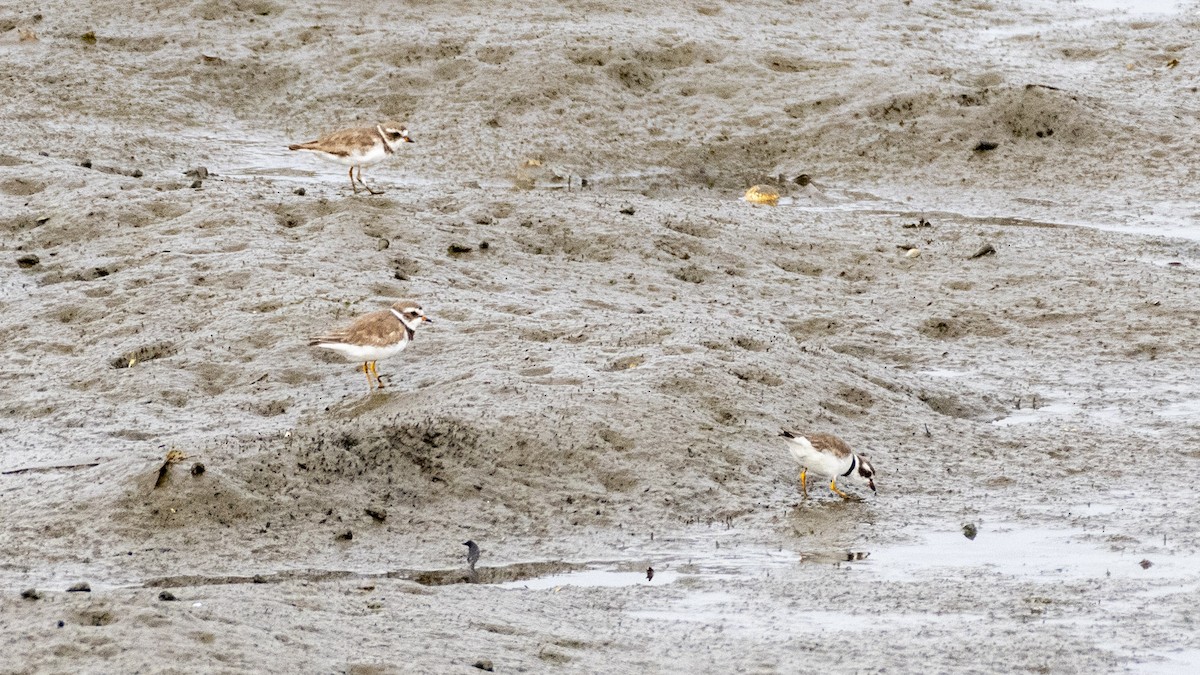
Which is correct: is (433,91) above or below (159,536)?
below

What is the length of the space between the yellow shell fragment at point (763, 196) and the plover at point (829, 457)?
20.9ft

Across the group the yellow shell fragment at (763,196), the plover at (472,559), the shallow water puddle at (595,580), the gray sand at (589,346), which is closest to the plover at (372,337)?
the gray sand at (589,346)

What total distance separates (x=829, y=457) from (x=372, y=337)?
2866 millimetres

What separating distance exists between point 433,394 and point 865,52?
10806 mm

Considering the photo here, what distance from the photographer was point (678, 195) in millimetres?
15445

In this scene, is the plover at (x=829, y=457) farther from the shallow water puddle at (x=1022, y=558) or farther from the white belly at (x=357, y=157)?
the white belly at (x=357, y=157)

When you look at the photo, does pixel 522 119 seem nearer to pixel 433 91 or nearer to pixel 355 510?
pixel 433 91

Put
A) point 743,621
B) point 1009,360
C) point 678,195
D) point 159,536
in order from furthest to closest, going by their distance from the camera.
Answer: point 678,195 < point 1009,360 < point 159,536 < point 743,621

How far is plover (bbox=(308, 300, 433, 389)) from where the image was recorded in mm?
9242

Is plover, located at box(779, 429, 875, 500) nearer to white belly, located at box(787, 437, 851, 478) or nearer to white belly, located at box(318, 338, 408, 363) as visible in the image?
white belly, located at box(787, 437, 851, 478)

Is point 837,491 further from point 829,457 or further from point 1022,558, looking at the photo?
point 1022,558

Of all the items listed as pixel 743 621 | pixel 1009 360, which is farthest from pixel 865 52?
pixel 743 621

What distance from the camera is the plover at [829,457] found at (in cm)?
860

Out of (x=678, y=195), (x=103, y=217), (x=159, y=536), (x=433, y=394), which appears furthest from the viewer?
(x=678, y=195)
